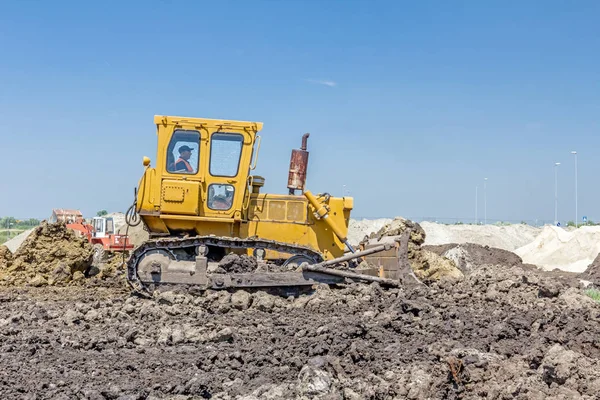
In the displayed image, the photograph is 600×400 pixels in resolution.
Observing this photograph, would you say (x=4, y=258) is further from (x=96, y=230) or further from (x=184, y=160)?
(x=96, y=230)

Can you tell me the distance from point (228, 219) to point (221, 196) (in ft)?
1.27

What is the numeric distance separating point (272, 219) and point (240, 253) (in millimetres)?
956

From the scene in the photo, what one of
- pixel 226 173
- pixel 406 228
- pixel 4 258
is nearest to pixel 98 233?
pixel 4 258

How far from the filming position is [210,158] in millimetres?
11133

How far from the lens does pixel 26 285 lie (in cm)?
1365

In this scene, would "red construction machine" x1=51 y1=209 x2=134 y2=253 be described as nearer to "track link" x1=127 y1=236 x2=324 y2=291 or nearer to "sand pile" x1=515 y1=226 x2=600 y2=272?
"track link" x1=127 y1=236 x2=324 y2=291

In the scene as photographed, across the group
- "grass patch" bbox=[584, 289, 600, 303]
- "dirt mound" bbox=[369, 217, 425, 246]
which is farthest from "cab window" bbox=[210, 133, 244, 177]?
"grass patch" bbox=[584, 289, 600, 303]

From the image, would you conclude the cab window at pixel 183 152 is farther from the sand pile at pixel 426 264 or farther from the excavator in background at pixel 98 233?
the sand pile at pixel 426 264

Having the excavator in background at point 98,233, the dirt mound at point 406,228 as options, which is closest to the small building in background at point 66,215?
the excavator in background at point 98,233

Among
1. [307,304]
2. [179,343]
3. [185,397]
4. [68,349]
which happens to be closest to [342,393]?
[185,397]

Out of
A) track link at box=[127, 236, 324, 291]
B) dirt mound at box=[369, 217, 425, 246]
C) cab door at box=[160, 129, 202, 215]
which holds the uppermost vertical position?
cab door at box=[160, 129, 202, 215]

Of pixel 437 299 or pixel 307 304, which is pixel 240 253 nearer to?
pixel 307 304

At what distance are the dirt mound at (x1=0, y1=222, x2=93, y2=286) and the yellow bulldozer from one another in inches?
135

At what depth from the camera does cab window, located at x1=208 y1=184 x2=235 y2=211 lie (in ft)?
36.5
